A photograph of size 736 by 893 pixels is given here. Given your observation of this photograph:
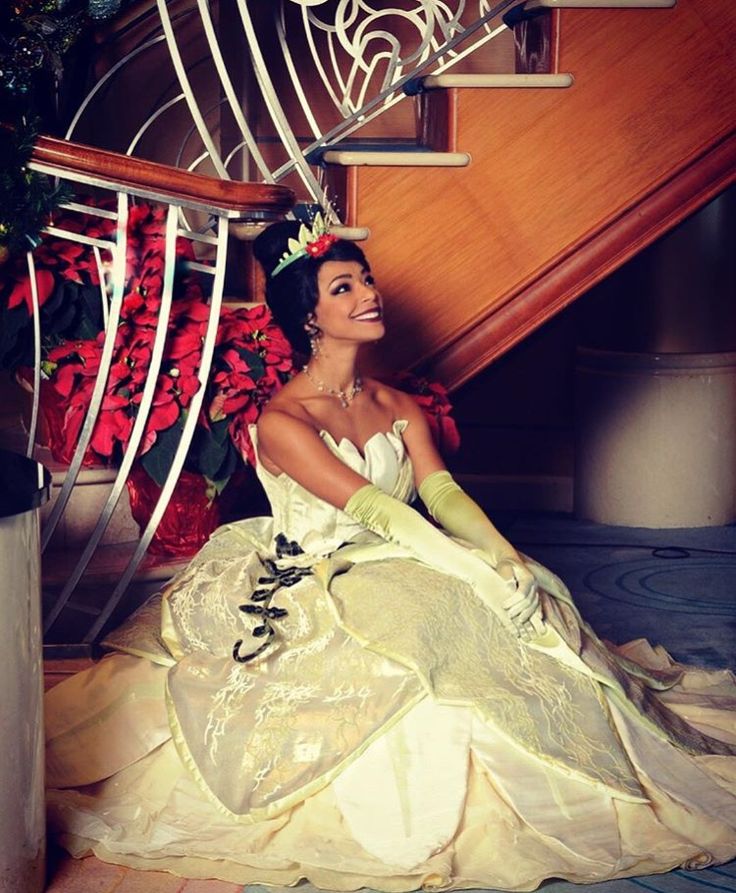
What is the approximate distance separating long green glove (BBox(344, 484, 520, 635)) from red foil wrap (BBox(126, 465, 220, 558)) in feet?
1.84

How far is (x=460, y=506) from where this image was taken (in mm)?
3145

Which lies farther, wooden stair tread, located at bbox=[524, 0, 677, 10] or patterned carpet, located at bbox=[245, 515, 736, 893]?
patterned carpet, located at bbox=[245, 515, 736, 893]

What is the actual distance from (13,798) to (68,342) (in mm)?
1315

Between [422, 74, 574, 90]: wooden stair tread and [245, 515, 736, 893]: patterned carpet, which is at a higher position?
[422, 74, 574, 90]: wooden stair tread

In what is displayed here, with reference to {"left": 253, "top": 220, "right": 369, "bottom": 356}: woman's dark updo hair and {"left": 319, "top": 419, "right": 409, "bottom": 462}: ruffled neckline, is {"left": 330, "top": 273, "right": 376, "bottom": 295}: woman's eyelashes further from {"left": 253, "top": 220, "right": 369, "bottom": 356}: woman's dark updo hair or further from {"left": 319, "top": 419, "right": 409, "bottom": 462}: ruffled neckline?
{"left": 319, "top": 419, "right": 409, "bottom": 462}: ruffled neckline

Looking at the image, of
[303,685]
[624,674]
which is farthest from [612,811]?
[303,685]

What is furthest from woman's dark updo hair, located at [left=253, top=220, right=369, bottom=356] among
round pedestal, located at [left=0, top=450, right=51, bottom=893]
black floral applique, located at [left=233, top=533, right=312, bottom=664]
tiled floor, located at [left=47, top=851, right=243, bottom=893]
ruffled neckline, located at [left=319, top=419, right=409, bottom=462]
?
tiled floor, located at [left=47, top=851, right=243, bottom=893]

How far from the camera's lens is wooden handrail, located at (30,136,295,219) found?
288cm

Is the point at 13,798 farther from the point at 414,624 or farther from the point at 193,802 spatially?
the point at 414,624

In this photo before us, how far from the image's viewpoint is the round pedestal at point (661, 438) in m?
5.15

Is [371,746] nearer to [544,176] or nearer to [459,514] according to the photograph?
[459,514]

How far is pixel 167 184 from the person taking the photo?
2.95 metres

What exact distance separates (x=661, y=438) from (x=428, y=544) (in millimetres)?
2398

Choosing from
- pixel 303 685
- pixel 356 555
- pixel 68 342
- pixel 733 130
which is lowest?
pixel 303 685
